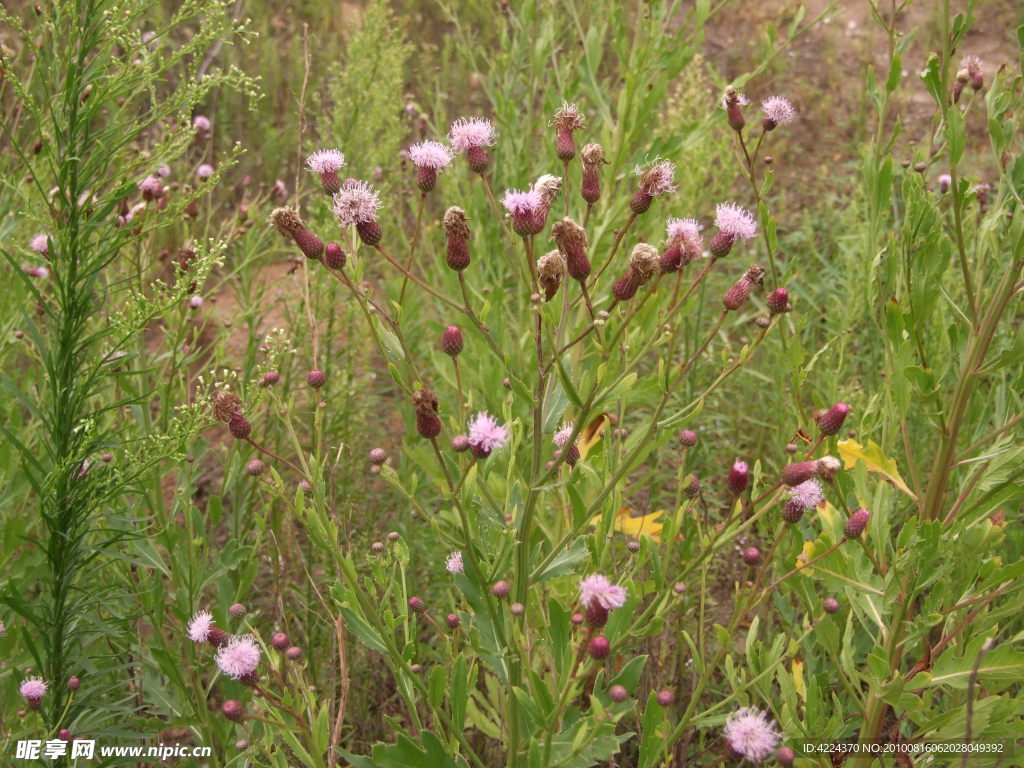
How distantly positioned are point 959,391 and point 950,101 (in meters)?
0.52

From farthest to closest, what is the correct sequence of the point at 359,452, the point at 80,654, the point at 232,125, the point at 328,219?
the point at 232,125, the point at 359,452, the point at 328,219, the point at 80,654

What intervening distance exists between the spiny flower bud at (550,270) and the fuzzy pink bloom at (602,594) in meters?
0.45

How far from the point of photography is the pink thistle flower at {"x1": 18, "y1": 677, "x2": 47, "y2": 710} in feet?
5.82

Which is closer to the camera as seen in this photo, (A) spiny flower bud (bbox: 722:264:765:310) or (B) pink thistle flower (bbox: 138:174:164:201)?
(A) spiny flower bud (bbox: 722:264:765:310)

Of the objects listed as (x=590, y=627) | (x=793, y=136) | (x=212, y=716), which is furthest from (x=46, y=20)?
(x=793, y=136)

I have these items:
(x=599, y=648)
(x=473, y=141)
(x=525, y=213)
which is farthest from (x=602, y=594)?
(x=473, y=141)

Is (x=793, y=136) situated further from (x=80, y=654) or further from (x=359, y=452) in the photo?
(x=80, y=654)

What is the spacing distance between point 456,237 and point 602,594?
65cm

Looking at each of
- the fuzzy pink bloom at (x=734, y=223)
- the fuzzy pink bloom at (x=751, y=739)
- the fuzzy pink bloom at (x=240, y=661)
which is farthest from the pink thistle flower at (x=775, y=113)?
the fuzzy pink bloom at (x=240, y=661)

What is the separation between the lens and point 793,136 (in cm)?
607

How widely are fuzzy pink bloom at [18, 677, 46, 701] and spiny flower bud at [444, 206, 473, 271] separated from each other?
1.13 metres

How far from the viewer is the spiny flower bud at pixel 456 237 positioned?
1.59 metres

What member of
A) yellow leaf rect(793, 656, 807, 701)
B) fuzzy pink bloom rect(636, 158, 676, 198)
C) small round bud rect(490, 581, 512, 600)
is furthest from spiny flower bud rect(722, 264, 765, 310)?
yellow leaf rect(793, 656, 807, 701)

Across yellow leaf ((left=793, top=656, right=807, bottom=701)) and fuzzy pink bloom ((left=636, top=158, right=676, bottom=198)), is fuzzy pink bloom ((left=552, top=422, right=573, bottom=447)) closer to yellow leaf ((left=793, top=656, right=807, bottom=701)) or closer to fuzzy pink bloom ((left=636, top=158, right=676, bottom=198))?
fuzzy pink bloom ((left=636, top=158, right=676, bottom=198))
